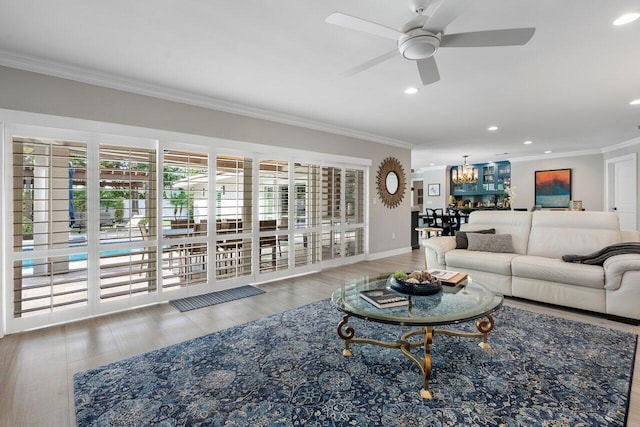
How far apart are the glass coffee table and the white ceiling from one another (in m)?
2.03

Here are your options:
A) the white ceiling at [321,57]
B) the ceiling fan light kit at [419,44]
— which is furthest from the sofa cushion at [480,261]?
the ceiling fan light kit at [419,44]

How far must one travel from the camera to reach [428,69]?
2488 mm

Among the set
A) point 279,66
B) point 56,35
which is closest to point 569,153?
point 279,66

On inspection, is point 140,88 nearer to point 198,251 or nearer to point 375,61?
point 198,251

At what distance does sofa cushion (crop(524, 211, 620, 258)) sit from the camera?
3.68 m

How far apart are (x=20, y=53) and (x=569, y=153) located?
11053 mm

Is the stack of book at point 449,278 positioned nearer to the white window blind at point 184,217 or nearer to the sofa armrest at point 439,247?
the sofa armrest at point 439,247

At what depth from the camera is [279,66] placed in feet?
10.2

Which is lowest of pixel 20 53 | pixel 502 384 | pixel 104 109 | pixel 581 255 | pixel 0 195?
pixel 502 384

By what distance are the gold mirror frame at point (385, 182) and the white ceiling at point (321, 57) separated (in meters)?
1.69

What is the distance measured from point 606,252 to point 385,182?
12.6 ft

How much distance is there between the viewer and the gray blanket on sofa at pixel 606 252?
3184mm

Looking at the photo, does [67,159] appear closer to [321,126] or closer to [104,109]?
[104,109]

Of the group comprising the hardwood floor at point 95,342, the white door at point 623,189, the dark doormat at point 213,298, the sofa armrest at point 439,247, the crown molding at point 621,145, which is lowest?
the hardwood floor at point 95,342
